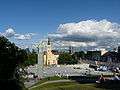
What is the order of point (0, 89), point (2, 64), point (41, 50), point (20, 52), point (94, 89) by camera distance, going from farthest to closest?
point (41, 50), point (94, 89), point (20, 52), point (2, 64), point (0, 89)

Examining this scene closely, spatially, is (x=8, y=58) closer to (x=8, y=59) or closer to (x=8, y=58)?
(x=8, y=58)

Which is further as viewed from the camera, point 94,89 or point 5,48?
point 94,89

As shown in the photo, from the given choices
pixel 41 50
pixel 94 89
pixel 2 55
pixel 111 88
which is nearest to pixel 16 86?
pixel 2 55

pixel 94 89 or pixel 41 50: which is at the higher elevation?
pixel 41 50

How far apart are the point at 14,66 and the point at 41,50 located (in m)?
65.1

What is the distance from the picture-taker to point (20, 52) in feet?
168

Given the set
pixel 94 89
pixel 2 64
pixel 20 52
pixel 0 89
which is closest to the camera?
pixel 0 89

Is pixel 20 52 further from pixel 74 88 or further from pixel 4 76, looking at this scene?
pixel 74 88

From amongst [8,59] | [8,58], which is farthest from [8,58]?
[8,59]

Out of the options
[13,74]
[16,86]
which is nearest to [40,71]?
[13,74]

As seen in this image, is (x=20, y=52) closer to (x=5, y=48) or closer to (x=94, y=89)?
(x=5, y=48)

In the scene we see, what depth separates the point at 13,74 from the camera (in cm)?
5216

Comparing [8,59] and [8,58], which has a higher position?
[8,58]

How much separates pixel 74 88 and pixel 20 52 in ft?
55.2
